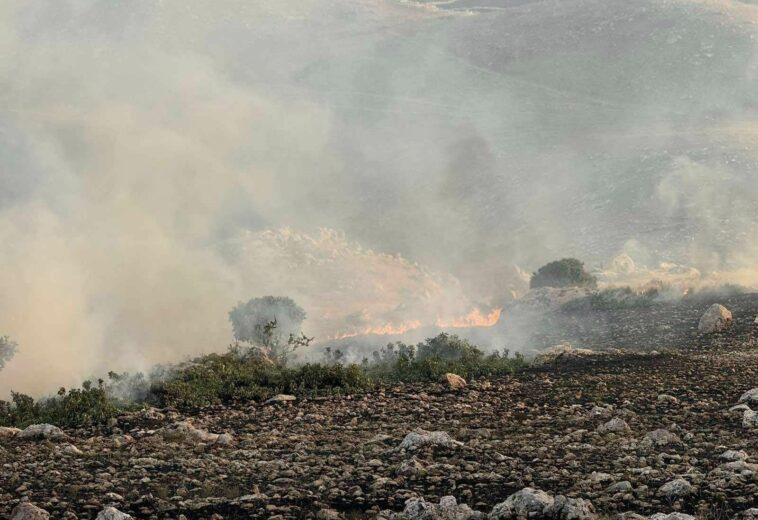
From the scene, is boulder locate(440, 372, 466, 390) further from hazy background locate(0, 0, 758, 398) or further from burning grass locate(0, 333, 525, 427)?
hazy background locate(0, 0, 758, 398)

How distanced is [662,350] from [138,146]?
136 ft

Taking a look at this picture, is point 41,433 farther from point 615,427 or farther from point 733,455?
point 733,455

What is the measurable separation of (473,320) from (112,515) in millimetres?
24952

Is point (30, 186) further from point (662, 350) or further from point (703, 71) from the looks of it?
point (703, 71)

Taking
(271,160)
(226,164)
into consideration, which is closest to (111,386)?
(226,164)

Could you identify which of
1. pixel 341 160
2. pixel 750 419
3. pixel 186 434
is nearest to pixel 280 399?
pixel 186 434

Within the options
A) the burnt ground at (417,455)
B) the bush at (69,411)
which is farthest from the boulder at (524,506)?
the bush at (69,411)

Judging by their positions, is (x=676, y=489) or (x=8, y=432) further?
(x=8, y=432)

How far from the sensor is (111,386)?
14656 mm

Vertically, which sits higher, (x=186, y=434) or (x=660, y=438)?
(x=186, y=434)

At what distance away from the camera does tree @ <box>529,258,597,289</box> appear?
3184 cm

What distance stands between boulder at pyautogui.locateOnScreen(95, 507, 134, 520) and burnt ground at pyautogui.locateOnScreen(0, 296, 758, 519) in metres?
0.26

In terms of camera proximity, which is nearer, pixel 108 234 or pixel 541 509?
pixel 541 509

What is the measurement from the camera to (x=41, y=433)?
11258mm
